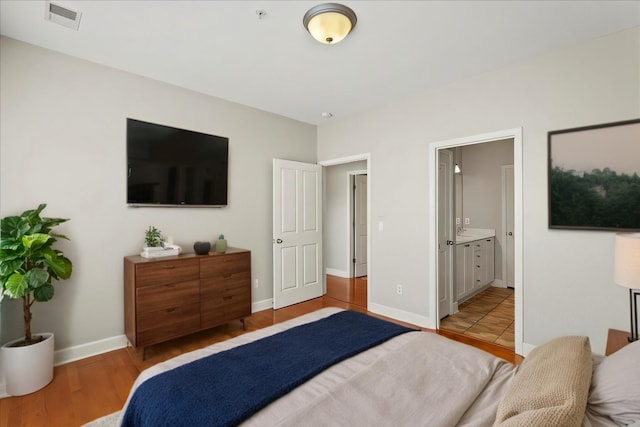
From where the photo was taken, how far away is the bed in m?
0.96

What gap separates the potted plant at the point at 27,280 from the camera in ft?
6.89

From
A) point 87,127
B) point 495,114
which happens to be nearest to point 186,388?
point 87,127

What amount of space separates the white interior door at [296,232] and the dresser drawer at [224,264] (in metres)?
0.73

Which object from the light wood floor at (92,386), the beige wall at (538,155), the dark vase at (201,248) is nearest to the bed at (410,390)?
the light wood floor at (92,386)

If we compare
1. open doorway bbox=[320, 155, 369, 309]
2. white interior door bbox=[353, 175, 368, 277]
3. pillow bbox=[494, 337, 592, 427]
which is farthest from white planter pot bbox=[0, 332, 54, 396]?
white interior door bbox=[353, 175, 368, 277]

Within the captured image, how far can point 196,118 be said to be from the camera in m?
3.42

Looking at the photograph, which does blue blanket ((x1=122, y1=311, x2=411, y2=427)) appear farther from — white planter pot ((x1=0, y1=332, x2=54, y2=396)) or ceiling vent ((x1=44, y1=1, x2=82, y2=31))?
ceiling vent ((x1=44, y1=1, x2=82, y2=31))

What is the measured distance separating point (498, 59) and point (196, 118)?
311 centimetres

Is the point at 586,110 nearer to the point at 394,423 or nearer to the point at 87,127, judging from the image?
the point at 394,423

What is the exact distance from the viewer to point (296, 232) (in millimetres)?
4301

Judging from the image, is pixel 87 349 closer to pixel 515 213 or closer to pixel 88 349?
pixel 88 349

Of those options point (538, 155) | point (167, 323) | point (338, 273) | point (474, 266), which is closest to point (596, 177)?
point (538, 155)

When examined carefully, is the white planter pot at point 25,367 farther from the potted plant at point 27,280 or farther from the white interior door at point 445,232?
the white interior door at point 445,232

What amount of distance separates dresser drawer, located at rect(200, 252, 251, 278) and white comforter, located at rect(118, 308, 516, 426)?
152 centimetres
